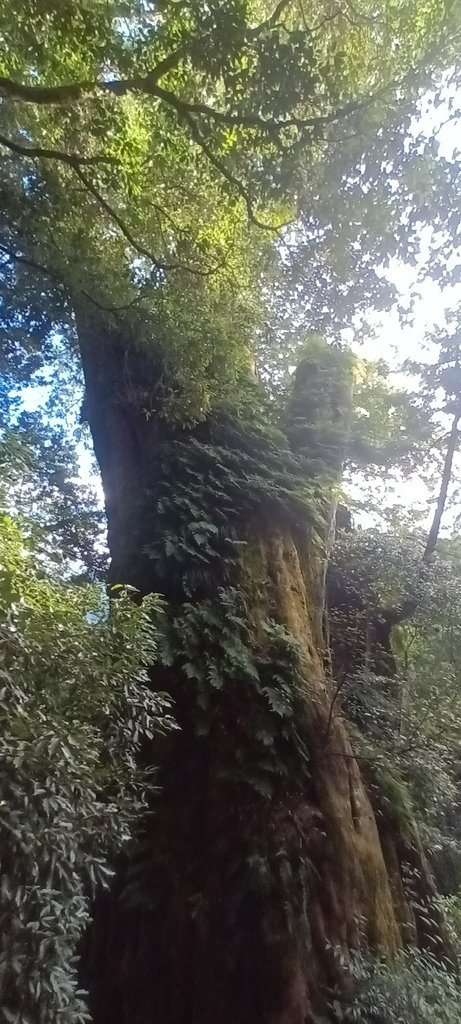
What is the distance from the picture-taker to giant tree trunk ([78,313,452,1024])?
416 centimetres

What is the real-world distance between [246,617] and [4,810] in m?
3.14

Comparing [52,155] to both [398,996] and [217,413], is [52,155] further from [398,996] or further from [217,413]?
[398,996]

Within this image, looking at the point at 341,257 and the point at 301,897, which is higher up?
the point at 341,257

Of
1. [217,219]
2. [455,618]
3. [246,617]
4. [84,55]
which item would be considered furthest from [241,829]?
[84,55]

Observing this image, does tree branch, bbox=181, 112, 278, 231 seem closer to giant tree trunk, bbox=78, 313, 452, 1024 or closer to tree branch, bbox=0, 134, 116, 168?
tree branch, bbox=0, 134, 116, 168

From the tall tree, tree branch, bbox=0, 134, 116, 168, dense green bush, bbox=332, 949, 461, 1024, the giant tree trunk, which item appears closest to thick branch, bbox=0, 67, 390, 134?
the tall tree

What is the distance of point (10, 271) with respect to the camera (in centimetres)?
664

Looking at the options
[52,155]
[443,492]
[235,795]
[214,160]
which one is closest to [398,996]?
[235,795]

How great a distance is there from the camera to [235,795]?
4.71 m

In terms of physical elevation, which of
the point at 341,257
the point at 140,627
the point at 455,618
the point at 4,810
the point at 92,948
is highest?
the point at 341,257

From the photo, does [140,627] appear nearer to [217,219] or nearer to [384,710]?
[384,710]

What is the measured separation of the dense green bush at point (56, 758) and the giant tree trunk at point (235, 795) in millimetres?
937

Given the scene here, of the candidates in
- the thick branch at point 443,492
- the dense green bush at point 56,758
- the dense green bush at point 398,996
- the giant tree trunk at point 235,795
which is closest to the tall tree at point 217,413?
the giant tree trunk at point 235,795

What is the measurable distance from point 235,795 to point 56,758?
2115mm
